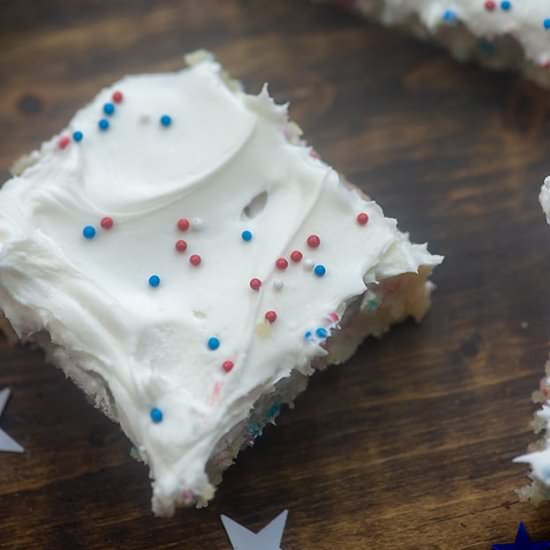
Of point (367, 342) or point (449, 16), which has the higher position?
point (449, 16)

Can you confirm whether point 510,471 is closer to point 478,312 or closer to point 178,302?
point 478,312

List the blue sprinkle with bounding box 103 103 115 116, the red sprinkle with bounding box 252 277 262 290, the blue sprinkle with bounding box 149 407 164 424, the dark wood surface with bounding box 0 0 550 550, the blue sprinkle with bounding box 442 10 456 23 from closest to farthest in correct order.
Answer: the blue sprinkle with bounding box 149 407 164 424, the red sprinkle with bounding box 252 277 262 290, the dark wood surface with bounding box 0 0 550 550, the blue sprinkle with bounding box 103 103 115 116, the blue sprinkle with bounding box 442 10 456 23

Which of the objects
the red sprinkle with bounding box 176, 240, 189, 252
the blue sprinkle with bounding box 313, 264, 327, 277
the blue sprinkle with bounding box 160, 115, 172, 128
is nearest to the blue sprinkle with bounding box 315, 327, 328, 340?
the blue sprinkle with bounding box 313, 264, 327, 277

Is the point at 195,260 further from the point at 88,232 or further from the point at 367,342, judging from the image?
the point at 367,342

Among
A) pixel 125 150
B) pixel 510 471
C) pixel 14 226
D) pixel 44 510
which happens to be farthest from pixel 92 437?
pixel 510 471

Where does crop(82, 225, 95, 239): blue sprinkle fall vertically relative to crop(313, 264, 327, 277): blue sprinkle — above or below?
above

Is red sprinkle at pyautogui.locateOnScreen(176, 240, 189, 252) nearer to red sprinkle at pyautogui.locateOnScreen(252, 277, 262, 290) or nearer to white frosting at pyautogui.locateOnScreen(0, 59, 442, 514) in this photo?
white frosting at pyautogui.locateOnScreen(0, 59, 442, 514)

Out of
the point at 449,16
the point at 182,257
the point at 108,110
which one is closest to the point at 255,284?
the point at 182,257
